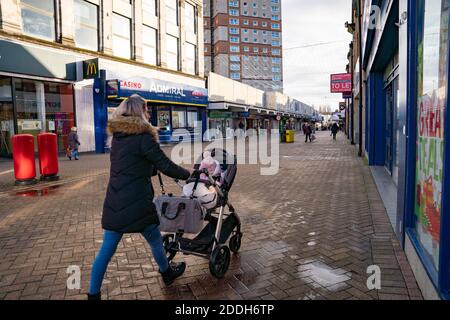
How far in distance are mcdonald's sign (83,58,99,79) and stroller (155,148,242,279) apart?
47.2ft

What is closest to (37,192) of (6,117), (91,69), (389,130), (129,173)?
(129,173)

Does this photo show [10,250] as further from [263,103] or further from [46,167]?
[263,103]

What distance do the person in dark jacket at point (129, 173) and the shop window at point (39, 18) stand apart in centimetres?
1530

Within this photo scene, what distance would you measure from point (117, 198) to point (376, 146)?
34.9 ft

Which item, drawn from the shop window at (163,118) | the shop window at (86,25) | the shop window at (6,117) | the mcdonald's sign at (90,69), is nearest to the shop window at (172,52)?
the shop window at (163,118)

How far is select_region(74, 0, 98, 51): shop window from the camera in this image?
17.8m

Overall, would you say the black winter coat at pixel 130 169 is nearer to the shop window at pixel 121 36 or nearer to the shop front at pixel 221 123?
the shop window at pixel 121 36

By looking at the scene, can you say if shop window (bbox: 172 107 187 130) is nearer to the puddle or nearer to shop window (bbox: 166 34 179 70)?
shop window (bbox: 166 34 179 70)

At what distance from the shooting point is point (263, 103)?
4447cm

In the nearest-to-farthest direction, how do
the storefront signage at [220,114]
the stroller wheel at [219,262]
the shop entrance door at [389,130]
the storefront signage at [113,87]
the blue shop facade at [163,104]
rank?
the stroller wheel at [219,262]
the shop entrance door at [389,130]
the storefront signage at [113,87]
the blue shop facade at [163,104]
the storefront signage at [220,114]

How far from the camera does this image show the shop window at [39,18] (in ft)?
49.6

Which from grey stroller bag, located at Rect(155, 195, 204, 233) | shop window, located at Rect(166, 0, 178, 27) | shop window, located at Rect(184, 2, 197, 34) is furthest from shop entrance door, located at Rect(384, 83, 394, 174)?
shop window, located at Rect(184, 2, 197, 34)

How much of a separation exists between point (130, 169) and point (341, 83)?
25964 mm

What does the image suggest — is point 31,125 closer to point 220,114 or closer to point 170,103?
point 170,103
